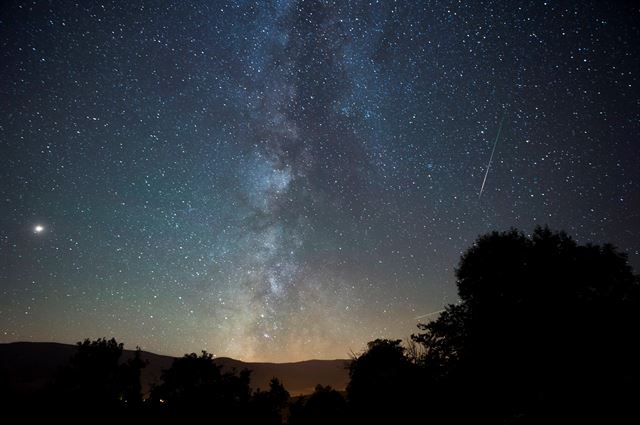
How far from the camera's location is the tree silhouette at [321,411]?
28.8 m

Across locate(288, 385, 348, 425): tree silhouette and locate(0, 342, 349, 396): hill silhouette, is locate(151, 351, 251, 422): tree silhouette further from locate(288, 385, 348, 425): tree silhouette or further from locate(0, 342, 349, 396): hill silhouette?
locate(0, 342, 349, 396): hill silhouette

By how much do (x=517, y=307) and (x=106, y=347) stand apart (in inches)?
1203

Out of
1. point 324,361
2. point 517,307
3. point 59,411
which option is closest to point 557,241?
point 517,307

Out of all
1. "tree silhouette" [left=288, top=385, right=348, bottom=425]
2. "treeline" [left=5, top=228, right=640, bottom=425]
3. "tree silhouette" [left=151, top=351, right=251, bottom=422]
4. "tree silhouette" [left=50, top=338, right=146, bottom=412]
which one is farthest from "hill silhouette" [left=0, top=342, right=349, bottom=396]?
"tree silhouette" [left=50, top=338, right=146, bottom=412]

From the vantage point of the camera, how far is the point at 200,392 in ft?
76.6

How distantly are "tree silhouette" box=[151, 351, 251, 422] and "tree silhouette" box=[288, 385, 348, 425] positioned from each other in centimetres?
694

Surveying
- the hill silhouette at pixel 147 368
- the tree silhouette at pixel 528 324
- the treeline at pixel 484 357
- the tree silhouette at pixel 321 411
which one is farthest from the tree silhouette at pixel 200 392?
the hill silhouette at pixel 147 368

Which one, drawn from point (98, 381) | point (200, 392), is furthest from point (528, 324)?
point (98, 381)

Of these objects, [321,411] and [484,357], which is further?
[321,411]

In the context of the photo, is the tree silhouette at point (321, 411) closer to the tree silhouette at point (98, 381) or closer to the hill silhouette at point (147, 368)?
the tree silhouette at point (98, 381)

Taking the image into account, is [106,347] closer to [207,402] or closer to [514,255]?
[207,402]

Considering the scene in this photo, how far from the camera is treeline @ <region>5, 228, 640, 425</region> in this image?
16.2m

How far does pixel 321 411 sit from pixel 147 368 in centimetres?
12800

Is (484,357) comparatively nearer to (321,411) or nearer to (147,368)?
(321,411)
